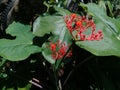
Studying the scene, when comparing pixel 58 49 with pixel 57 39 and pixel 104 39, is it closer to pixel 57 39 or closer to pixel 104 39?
pixel 57 39

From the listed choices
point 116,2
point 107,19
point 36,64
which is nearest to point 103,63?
point 107,19

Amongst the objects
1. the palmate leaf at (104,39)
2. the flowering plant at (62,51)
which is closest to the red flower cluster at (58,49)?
the flowering plant at (62,51)

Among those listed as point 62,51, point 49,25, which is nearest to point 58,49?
point 62,51

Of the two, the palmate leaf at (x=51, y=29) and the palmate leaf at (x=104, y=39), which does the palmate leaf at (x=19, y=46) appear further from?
the palmate leaf at (x=104, y=39)

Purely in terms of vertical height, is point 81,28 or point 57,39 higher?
point 81,28

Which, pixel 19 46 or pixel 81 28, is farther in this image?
pixel 19 46

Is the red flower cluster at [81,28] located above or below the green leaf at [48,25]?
above

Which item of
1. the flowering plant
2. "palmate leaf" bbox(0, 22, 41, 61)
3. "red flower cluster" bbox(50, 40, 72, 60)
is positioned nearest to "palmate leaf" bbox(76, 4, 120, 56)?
the flowering plant

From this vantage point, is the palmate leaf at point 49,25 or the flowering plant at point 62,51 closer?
the flowering plant at point 62,51
